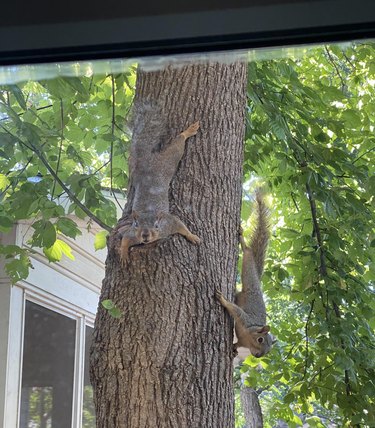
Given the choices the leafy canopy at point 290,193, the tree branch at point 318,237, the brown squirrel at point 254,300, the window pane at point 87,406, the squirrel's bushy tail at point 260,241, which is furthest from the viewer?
the window pane at point 87,406

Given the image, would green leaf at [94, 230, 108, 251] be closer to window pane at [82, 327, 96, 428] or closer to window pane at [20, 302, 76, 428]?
window pane at [20, 302, 76, 428]

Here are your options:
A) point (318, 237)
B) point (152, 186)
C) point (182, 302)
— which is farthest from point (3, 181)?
point (318, 237)

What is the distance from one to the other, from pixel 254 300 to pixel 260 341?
17 centimetres

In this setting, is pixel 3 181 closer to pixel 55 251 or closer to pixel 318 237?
pixel 55 251

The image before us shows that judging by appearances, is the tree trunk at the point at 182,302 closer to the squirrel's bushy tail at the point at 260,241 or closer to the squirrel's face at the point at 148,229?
the squirrel's face at the point at 148,229

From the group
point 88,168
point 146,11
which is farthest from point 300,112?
point 146,11

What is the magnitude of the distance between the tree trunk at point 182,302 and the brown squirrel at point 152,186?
1.0 inches

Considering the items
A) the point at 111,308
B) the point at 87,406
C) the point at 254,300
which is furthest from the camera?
the point at 87,406

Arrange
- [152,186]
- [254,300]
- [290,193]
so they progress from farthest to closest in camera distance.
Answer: [290,193]
[254,300]
[152,186]

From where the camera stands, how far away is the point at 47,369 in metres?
3.14

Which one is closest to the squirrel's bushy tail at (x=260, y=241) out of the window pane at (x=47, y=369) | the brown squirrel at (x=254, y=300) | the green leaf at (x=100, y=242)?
the brown squirrel at (x=254, y=300)

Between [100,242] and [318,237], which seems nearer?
[100,242]

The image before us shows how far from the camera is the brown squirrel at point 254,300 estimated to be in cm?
248

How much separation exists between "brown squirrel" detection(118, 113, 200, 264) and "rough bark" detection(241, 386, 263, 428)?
2.84 m
